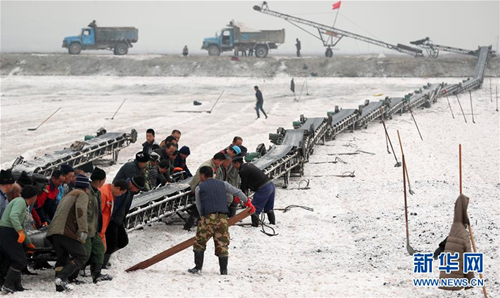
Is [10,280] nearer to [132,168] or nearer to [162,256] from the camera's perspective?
[162,256]

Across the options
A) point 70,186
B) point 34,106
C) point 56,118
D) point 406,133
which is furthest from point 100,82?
point 70,186

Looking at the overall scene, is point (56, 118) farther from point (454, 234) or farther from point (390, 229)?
point (454, 234)

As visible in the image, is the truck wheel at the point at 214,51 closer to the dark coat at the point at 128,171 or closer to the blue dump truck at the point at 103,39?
the blue dump truck at the point at 103,39

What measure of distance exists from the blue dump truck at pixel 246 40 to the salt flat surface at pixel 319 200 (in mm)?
13687

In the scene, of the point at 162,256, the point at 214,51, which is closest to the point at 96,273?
the point at 162,256

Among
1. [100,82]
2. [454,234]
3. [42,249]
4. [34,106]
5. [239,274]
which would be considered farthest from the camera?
[100,82]

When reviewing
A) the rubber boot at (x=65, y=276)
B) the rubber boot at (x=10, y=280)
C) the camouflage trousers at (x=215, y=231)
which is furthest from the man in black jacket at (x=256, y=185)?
the rubber boot at (x=10, y=280)

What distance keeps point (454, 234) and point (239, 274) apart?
8.40 ft

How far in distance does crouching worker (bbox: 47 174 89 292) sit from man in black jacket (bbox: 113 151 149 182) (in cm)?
195

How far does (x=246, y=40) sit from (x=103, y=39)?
9.10 m

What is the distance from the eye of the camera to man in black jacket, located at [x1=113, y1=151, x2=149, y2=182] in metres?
8.70

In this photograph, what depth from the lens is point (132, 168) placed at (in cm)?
877

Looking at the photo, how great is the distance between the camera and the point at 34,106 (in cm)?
2708

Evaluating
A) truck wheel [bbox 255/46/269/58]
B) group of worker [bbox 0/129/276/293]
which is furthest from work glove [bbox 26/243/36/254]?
truck wheel [bbox 255/46/269/58]
